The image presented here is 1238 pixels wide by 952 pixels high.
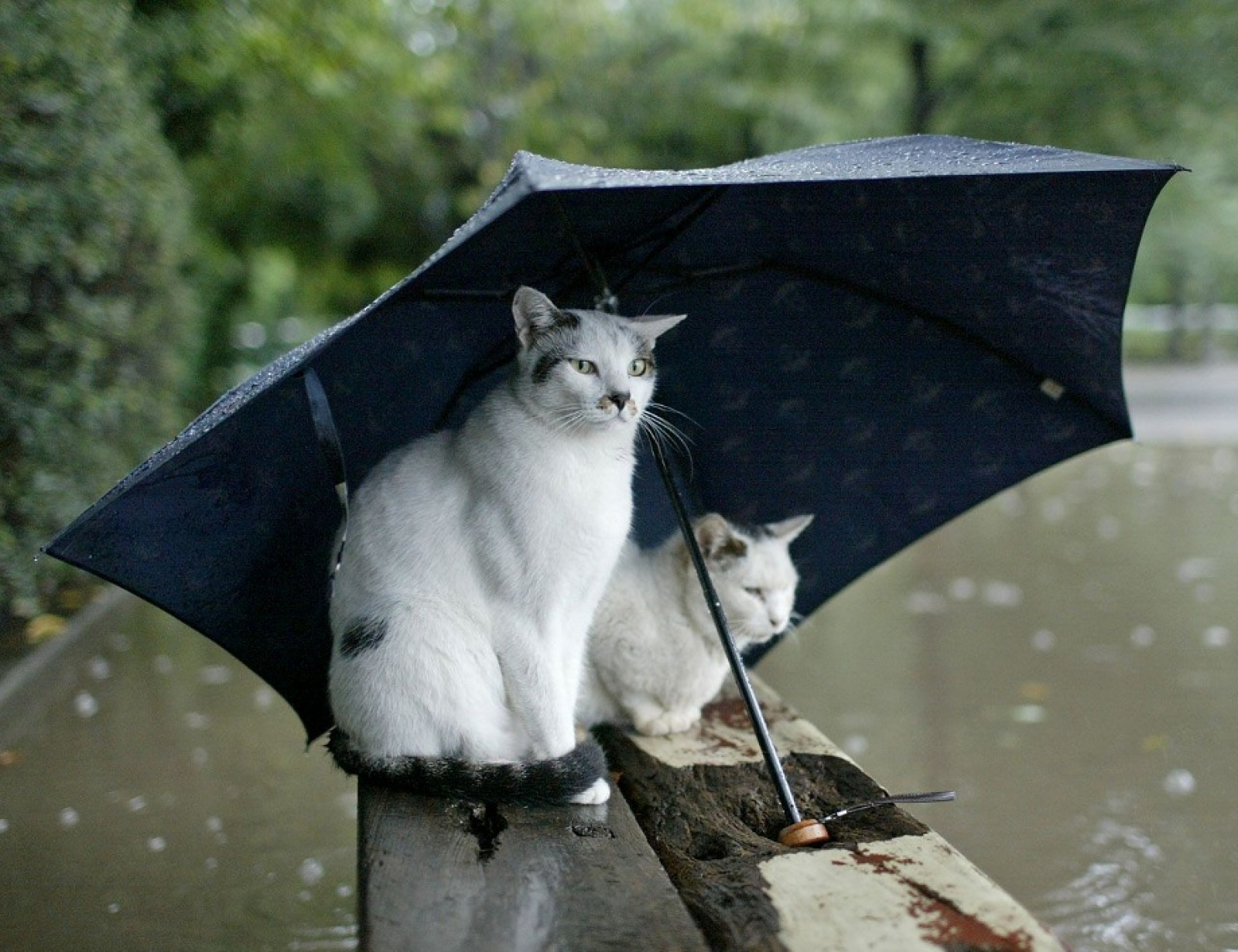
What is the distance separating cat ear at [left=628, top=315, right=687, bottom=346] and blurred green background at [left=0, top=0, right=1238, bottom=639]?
95.8 inches

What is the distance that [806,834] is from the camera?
209cm

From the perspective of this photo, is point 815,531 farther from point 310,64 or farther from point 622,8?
point 622,8

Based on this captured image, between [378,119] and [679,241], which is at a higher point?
[378,119]

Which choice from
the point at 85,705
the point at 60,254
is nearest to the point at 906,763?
the point at 85,705

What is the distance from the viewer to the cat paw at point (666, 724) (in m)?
2.74

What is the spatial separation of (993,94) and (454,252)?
8817mm

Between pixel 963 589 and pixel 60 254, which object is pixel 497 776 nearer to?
pixel 60 254

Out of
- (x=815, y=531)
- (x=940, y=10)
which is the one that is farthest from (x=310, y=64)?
(x=815, y=531)

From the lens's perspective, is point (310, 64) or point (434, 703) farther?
point (310, 64)

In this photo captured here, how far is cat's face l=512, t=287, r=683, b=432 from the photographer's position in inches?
84.8

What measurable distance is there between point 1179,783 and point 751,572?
2.05 meters

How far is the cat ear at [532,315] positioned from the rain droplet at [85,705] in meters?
3.34

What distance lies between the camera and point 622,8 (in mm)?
12883

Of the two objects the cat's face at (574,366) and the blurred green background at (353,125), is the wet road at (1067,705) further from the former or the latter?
the blurred green background at (353,125)
